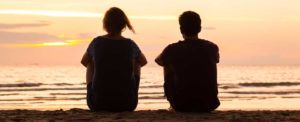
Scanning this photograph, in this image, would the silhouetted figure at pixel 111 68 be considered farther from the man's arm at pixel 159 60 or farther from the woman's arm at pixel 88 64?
the man's arm at pixel 159 60

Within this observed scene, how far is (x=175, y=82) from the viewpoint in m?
7.66

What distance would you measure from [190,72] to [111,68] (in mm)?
1052

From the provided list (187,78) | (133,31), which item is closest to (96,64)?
(133,31)

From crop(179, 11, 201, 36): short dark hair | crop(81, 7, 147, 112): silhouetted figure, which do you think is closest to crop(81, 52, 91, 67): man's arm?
crop(81, 7, 147, 112): silhouetted figure

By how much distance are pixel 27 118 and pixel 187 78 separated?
2162 millimetres

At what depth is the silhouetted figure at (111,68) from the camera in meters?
7.61

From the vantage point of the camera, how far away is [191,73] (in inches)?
302

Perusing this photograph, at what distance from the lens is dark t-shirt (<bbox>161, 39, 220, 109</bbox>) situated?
7.64m

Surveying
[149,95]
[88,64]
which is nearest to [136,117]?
[88,64]

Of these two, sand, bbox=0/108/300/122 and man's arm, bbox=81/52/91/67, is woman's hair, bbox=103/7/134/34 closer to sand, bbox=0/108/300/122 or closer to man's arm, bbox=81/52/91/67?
man's arm, bbox=81/52/91/67

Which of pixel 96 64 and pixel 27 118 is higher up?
pixel 96 64

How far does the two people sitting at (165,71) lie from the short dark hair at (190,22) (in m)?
0.08

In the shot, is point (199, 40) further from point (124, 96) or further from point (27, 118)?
point (27, 118)

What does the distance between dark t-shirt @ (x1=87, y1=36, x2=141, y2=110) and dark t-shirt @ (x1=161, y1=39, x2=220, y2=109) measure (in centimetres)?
49
